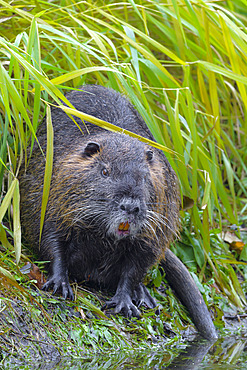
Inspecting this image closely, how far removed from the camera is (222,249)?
4.12 meters

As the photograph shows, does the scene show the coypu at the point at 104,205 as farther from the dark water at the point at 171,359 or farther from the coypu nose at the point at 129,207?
the dark water at the point at 171,359

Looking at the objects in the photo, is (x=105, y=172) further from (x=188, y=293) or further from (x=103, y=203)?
(x=188, y=293)

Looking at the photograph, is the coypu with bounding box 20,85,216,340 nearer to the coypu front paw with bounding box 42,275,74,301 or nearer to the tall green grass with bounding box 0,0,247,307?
the coypu front paw with bounding box 42,275,74,301

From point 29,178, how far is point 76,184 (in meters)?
0.48

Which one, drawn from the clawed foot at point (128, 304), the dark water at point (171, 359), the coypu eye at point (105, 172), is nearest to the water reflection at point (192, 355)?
the dark water at point (171, 359)

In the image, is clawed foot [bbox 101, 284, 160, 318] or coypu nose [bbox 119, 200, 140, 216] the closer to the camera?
coypu nose [bbox 119, 200, 140, 216]

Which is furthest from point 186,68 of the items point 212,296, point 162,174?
point 212,296

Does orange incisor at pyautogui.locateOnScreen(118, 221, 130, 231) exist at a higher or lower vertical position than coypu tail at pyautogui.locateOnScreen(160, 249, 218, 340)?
higher

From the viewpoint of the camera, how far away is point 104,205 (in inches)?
112

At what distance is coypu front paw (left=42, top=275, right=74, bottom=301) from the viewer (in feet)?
9.82

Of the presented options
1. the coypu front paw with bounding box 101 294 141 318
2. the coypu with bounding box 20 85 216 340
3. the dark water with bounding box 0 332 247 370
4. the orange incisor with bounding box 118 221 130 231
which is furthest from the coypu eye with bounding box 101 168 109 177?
the dark water with bounding box 0 332 247 370

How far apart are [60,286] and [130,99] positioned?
3.80 feet

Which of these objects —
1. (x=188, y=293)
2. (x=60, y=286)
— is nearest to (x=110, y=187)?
(x=60, y=286)

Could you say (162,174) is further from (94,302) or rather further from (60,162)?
(94,302)
